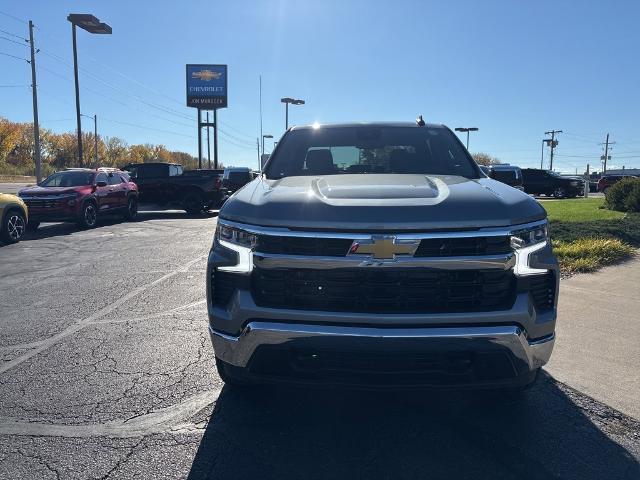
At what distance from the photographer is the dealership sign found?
3778 cm

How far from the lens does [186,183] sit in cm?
1803

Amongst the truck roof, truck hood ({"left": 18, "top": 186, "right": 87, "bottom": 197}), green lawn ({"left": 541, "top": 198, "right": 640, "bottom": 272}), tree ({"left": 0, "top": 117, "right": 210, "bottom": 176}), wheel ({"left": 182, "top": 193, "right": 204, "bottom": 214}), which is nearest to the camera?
the truck roof

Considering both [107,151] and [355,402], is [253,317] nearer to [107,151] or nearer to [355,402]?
[355,402]

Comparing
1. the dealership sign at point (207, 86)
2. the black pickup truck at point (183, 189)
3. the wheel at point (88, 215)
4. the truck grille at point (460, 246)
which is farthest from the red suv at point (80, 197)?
the dealership sign at point (207, 86)

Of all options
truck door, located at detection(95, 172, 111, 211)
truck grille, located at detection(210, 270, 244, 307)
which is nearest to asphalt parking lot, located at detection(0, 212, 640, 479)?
truck grille, located at detection(210, 270, 244, 307)

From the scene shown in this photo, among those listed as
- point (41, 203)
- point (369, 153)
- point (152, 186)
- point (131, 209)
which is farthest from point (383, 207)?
point (152, 186)

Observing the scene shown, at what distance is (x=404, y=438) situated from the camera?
117 inches

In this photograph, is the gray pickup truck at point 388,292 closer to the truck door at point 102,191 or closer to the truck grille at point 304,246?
the truck grille at point 304,246

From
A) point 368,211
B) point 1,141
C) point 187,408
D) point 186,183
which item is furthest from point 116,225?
point 1,141

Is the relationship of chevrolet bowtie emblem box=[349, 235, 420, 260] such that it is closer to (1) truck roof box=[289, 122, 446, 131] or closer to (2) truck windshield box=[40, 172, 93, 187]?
(1) truck roof box=[289, 122, 446, 131]

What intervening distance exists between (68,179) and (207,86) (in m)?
25.5

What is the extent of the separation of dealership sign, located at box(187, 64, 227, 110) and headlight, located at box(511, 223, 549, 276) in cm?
3732

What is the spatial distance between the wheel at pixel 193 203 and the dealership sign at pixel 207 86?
21.4 metres

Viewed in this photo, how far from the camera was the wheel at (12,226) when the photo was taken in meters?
11.1
